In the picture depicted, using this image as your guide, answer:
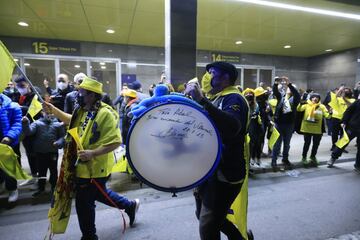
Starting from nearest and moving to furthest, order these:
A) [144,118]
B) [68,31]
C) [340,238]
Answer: [144,118] → [340,238] → [68,31]

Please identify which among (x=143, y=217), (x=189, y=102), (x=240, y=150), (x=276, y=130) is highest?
(x=189, y=102)

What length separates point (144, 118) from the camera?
61.3 inches

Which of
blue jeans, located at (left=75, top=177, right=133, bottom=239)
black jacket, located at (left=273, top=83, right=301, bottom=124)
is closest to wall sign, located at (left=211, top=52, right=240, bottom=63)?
black jacket, located at (left=273, top=83, right=301, bottom=124)

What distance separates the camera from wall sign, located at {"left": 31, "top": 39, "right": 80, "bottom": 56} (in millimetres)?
8898

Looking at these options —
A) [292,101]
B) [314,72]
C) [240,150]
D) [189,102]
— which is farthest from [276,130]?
[314,72]

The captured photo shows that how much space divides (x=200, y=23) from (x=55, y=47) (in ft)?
18.1

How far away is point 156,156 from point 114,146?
82cm

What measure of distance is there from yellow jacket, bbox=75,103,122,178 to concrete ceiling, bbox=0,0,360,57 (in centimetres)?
446

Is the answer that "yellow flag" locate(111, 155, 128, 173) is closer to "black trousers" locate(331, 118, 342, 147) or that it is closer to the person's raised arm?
the person's raised arm

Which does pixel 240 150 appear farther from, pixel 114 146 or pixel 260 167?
pixel 260 167

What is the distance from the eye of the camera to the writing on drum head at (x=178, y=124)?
1.57 metres

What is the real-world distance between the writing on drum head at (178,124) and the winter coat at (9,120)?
9.36 feet

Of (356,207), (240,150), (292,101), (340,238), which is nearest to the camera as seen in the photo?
(240,150)

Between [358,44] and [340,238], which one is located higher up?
[358,44]
